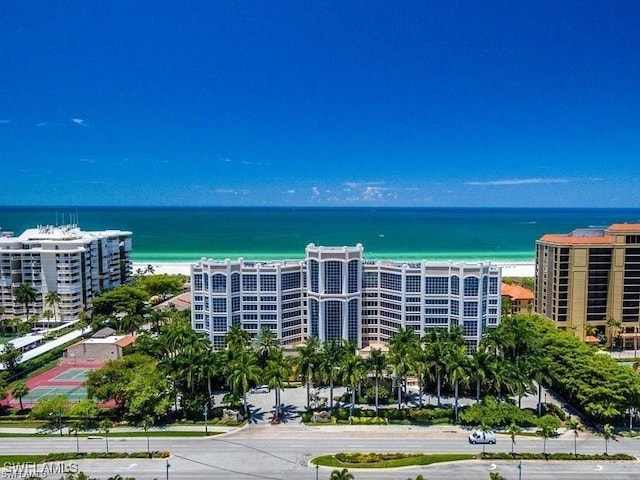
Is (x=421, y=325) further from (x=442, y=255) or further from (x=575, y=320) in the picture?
(x=442, y=255)

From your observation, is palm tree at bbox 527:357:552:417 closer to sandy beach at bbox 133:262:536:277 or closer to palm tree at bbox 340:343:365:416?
palm tree at bbox 340:343:365:416

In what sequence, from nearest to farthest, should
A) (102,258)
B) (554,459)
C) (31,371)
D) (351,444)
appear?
(554,459) < (351,444) < (31,371) < (102,258)

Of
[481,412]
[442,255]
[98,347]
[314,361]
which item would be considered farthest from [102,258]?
[442,255]

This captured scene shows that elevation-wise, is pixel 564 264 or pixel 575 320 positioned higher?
pixel 564 264

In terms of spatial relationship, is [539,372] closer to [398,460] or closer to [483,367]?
[483,367]

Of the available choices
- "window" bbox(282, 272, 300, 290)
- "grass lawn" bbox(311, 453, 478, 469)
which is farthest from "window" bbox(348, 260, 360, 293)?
"grass lawn" bbox(311, 453, 478, 469)

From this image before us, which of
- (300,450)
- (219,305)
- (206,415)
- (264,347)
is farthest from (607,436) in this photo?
(219,305)

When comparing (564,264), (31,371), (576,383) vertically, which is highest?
(564,264)
